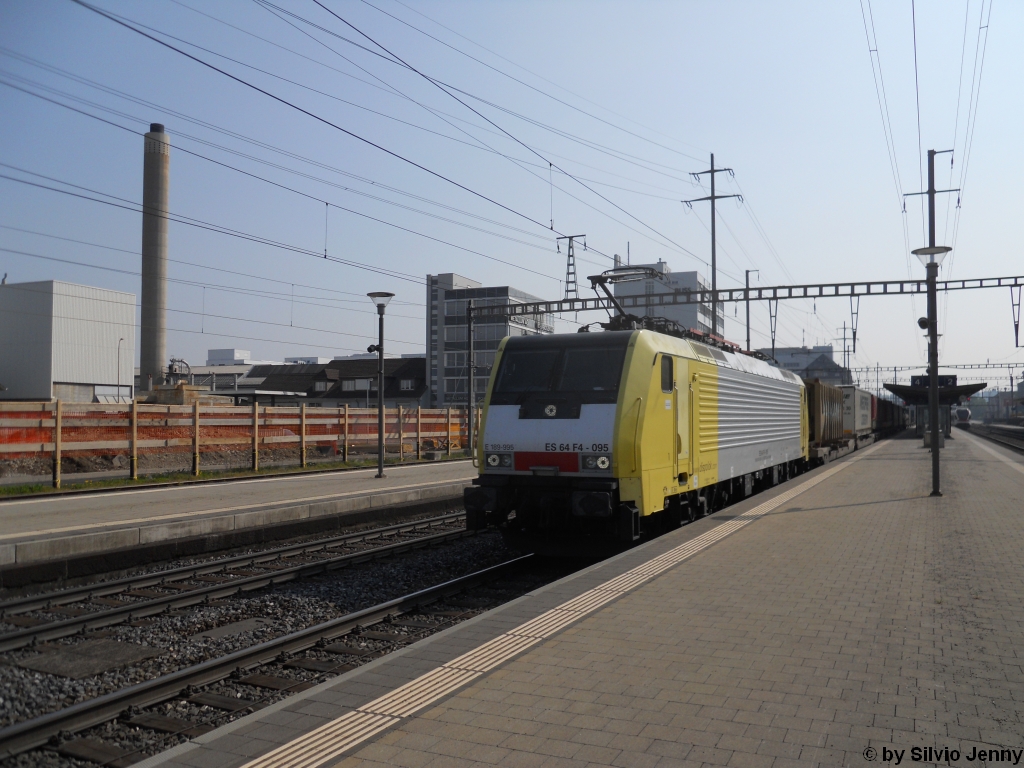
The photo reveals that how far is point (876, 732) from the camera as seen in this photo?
159 inches

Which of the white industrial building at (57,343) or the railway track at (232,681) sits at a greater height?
the white industrial building at (57,343)

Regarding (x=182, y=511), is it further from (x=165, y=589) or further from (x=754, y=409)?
(x=754, y=409)

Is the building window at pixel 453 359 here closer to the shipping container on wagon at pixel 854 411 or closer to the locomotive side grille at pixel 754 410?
the shipping container on wagon at pixel 854 411

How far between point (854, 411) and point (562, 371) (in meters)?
32.6

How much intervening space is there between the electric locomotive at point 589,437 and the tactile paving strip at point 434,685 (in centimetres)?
145

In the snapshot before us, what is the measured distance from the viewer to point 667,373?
34.2ft

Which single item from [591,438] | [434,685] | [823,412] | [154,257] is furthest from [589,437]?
[154,257]

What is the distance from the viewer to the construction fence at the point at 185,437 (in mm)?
16625

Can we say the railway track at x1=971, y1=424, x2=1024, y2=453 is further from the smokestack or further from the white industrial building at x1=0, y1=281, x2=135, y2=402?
the white industrial building at x1=0, y1=281, x2=135, y2=402

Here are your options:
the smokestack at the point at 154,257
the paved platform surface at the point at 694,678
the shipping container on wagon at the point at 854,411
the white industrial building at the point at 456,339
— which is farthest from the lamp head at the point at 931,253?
the white industrial building at the point at 456,339

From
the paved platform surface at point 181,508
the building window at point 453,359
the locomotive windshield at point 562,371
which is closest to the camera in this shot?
the locomotive windshield at point 562,371

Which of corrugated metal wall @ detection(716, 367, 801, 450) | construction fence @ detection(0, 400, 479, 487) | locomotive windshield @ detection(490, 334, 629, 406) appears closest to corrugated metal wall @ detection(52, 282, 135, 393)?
A: construction fence @ detection(0, 400, 479, 487)

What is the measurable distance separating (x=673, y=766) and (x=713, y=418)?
922 centimetres

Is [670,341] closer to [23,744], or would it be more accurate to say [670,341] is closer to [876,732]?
[876,732]
